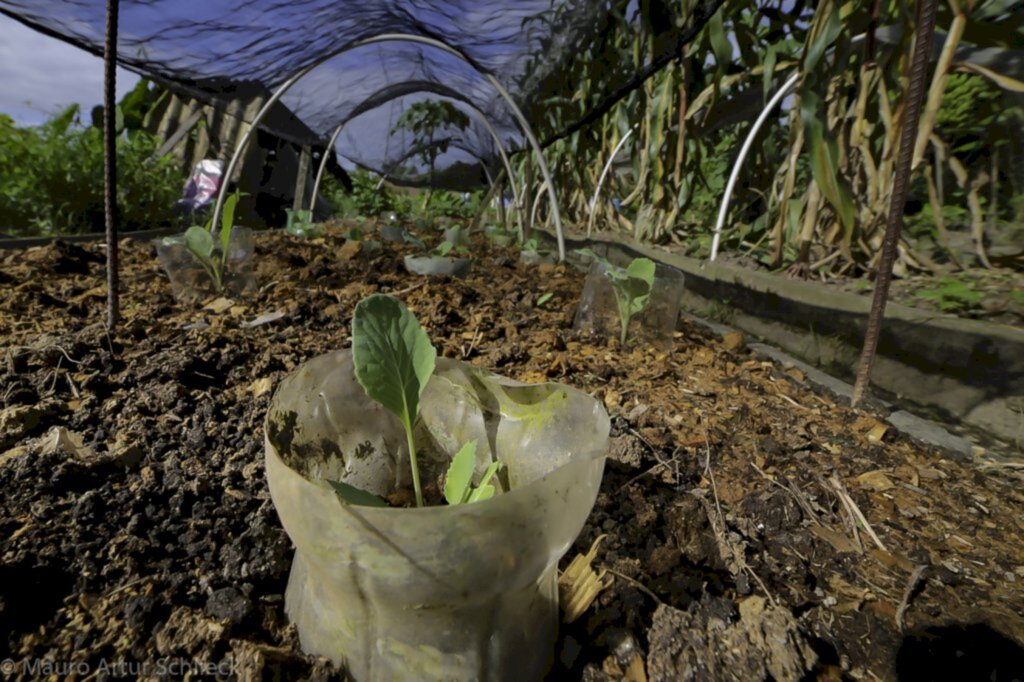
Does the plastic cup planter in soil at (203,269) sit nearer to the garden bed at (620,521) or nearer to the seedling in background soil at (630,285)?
the garden bed at (620,521)

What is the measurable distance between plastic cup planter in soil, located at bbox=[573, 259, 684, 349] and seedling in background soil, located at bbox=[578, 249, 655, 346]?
3 cm

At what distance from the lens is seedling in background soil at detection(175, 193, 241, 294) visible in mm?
1635

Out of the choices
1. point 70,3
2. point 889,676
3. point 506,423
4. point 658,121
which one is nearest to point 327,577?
point 506,423

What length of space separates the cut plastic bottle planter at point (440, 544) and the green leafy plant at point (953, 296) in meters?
1.55

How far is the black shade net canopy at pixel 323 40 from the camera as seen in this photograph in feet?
6.34

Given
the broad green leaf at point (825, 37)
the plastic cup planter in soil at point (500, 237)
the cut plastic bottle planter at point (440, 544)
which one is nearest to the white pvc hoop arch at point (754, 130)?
the broad green leaf at point (825, 37)

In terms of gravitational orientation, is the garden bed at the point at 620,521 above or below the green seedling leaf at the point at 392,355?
below

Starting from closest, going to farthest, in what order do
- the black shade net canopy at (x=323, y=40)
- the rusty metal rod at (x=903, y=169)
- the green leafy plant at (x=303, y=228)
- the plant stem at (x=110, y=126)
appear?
the rusty metal rod at (x=903, y=169) < the plant stem at (x=110, y=126) < the black shade net canopy at (x=323, y=40) < the green leafy plant at (x=303, y=228)

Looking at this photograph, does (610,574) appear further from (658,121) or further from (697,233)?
(697,233)

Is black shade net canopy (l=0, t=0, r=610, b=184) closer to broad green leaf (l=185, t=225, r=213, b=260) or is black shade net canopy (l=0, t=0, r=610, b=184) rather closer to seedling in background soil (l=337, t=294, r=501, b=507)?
broad green leaf (l=185, t=225, r=213, b=260)

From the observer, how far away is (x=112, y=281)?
1272 mm

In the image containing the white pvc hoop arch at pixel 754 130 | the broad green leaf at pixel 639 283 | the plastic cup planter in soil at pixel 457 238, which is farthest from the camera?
the plastic cup planter in soil at pixel 457 238

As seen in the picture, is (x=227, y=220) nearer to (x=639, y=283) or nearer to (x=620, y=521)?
(x=639, y=283)

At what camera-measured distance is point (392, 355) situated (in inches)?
21.7
